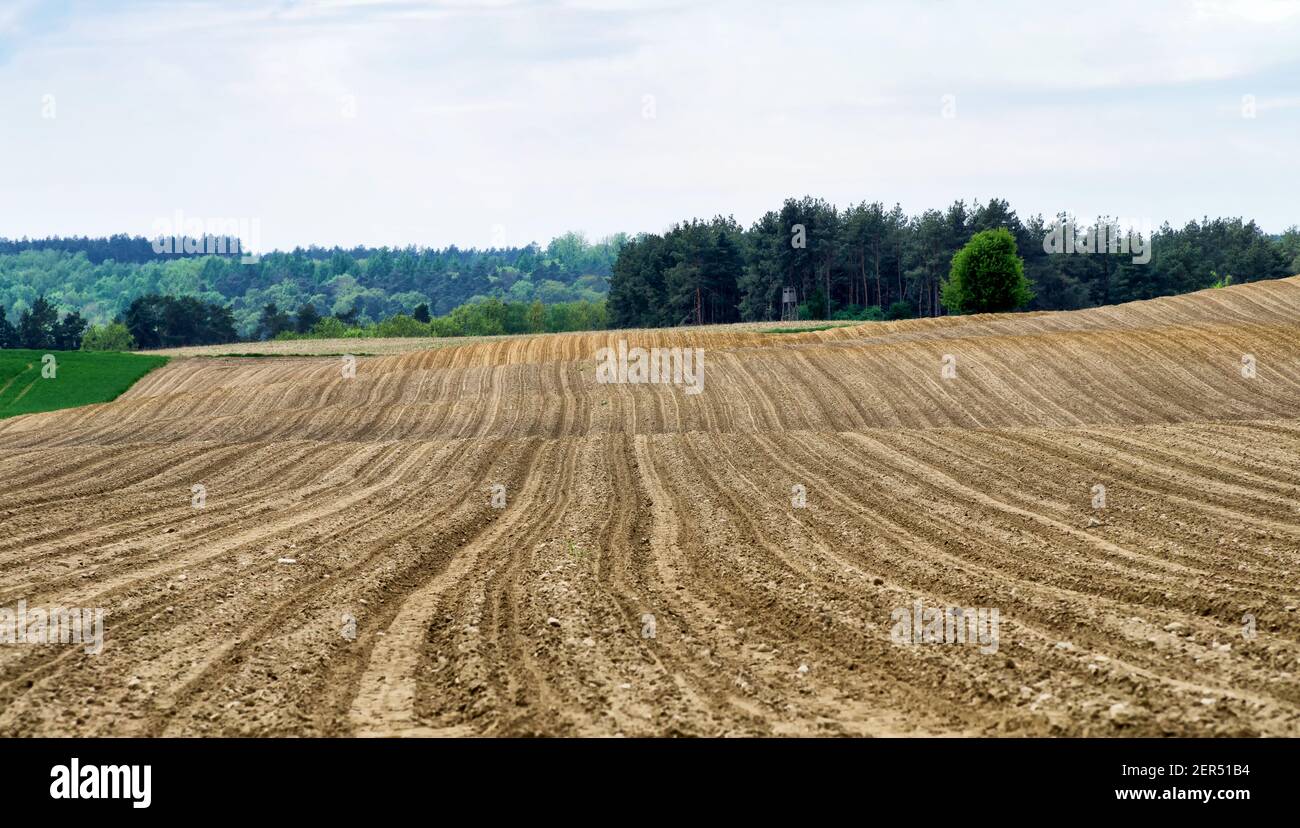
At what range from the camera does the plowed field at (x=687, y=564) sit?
933 centimetres

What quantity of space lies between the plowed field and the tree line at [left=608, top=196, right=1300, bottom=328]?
7092 centimetres

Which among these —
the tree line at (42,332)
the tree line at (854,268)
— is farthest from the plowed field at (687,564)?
the tree line at (42,332)

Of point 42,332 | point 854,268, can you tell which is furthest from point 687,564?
point 42,332

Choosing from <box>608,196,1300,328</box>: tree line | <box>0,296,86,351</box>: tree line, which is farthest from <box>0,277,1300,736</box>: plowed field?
<box>0,296,86,351</box>: tree line

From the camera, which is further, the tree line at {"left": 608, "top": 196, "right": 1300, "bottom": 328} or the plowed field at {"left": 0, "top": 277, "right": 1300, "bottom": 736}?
the tree line at {"left": 608, "top": 196, "right": 1300, "bottom": 328}

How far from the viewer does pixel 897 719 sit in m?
8.85

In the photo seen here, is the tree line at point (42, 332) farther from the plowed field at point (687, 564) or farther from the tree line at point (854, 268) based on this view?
the plowed field at point (687, 564)

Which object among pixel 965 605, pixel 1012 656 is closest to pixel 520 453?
pixel 965 605

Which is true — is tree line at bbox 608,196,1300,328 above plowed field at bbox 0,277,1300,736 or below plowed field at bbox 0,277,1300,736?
above

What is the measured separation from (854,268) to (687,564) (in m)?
104

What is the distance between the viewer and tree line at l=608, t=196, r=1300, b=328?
348 feet

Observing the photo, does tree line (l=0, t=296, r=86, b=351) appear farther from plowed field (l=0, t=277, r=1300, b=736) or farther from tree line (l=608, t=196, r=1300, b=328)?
plowed field (l=0, t=277, r=1300, b=736)
